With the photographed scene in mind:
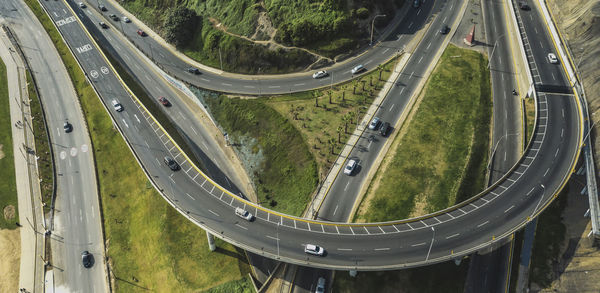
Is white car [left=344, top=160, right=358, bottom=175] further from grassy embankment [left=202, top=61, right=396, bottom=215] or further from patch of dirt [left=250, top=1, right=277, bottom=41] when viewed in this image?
patch of dirt [left=250, top=1, right=277, bottom=41]

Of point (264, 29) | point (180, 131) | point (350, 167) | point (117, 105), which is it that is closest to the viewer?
point (350, 167)

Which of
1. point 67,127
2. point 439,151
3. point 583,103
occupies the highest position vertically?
point 583,103

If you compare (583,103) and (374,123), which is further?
(374,123)

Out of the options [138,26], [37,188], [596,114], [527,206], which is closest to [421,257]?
[527,206]

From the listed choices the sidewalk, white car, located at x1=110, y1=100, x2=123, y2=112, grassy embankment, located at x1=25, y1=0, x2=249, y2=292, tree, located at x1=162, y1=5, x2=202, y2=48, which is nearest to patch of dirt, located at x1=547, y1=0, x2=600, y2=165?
grassy embankment, located at x1=25, y1=0, x2=249, y2=292

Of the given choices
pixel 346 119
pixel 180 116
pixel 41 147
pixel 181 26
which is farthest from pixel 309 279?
pixel 181 26

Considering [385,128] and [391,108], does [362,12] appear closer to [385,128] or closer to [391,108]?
[391,108]

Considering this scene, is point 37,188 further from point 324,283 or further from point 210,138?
point 324,283
